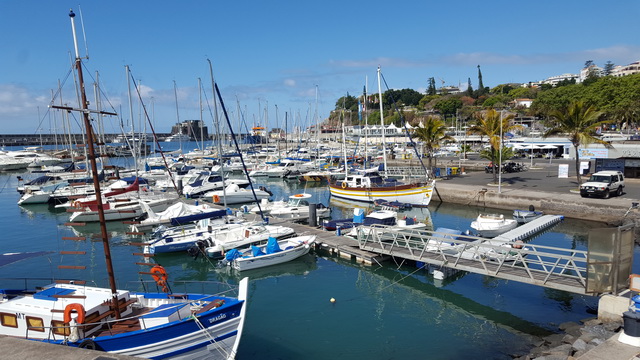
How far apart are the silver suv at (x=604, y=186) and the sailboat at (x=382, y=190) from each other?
38.5 feet

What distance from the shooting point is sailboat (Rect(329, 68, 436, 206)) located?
37.9m

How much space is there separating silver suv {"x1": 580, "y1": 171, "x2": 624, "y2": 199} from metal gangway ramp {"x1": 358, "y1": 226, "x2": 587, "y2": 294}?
48.6 ft

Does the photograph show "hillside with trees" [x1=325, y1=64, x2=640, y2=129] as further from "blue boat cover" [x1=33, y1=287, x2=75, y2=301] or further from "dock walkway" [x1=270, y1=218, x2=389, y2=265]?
"blue boat cover" [x1=33, y1=287, x2=75, y2=301]

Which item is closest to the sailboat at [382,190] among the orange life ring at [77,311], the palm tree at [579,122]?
the palm tree at [579,122]

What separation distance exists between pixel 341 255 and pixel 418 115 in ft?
489

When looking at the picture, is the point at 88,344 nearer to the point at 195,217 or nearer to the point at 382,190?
the point at 195,217

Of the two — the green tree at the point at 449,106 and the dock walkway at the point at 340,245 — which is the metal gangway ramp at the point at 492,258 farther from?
the green tree at the point at 449,106

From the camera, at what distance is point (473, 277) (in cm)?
2041

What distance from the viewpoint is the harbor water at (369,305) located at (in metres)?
14.2

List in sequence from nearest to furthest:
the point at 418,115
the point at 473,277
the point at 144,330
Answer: the point at 144,330
the point at 473,277
the point at 418,115

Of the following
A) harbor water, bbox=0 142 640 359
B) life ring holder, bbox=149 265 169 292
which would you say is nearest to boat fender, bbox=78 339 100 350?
life ring holder, bbox=149 265 169 292

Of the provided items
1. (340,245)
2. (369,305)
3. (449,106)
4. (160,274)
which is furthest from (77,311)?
(449,106)

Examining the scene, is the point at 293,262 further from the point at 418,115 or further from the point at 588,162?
the point at 418,115

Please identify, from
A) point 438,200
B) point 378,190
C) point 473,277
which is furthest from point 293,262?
point 438,200
